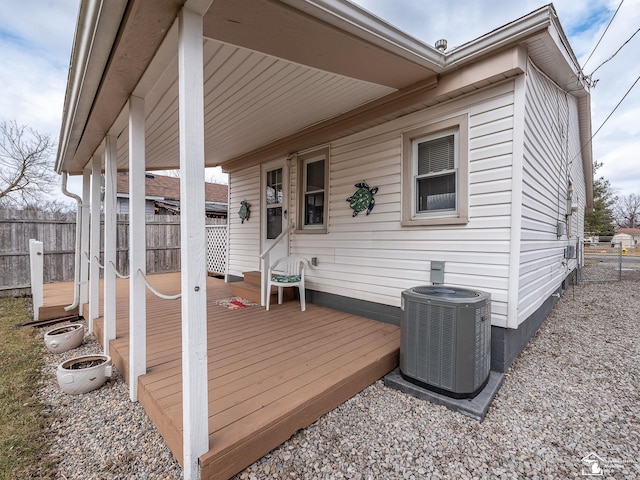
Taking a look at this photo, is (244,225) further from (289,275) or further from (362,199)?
(362,199)

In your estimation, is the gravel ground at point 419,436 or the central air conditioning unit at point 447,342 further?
the central air conditioning unit at point 447,342

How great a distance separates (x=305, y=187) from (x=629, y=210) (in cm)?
5709

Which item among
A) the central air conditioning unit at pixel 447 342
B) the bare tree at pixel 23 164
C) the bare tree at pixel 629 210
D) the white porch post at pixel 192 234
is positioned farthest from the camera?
the bare tree at pixel 629 210

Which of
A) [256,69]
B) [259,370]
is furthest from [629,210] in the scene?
[259,370]

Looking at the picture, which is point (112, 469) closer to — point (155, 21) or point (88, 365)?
point (88, 365)

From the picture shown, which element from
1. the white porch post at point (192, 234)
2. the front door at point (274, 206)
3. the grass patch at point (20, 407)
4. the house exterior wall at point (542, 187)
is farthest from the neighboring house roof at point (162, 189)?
the white porch post at point (192, 234)

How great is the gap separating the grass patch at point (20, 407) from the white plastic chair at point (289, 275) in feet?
8.05

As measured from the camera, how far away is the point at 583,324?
14.0 ft

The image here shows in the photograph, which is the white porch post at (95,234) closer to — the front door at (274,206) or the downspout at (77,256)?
the downspout at (77,256)

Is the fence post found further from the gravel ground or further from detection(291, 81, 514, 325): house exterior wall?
detection(291, 81, 514, 325): house exterior wall

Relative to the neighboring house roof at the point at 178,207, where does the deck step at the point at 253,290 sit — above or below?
below

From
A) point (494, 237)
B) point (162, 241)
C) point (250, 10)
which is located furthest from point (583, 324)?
point (162, 241)

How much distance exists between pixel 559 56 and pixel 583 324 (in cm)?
366

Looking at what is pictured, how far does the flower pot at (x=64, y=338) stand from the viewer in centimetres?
315
